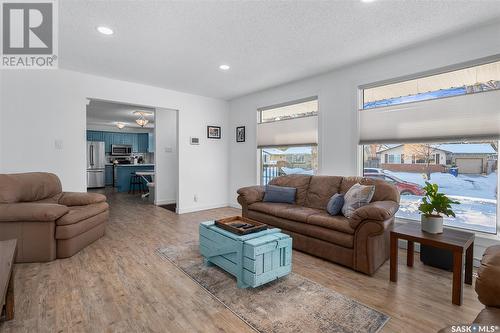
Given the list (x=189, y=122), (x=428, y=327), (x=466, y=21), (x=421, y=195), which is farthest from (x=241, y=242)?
(x=189, y=122)

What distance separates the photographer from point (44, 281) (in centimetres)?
236

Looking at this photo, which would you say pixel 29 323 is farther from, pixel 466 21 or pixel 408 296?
pixel 466 21

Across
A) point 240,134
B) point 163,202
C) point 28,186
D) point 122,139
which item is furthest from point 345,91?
point 122,139

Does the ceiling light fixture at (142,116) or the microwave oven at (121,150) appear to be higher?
the ceiling light fixture at (142,116)

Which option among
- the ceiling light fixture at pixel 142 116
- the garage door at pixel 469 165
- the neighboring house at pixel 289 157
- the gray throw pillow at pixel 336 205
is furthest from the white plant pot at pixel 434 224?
the ceiling light fixture at pixel 142 116

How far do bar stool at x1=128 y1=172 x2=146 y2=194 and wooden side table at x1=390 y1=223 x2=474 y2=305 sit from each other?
25.3 feet

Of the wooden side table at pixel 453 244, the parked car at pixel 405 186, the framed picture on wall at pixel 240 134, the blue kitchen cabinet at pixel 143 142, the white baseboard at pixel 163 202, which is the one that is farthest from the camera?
the blue kitchen cabinet at pixel 143 142

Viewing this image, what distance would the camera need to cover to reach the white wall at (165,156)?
619cm

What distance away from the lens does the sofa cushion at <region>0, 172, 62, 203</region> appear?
298 cm

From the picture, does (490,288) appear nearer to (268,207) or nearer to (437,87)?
(268,207)

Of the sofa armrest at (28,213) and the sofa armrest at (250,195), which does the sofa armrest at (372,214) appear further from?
the sofa armrest at (28,213)

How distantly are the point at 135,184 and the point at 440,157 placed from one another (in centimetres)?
819

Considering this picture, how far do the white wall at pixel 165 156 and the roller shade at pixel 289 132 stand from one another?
2541 mm

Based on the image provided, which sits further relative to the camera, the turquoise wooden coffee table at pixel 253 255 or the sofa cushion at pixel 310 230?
the sofa cushion at pixel 310 230
